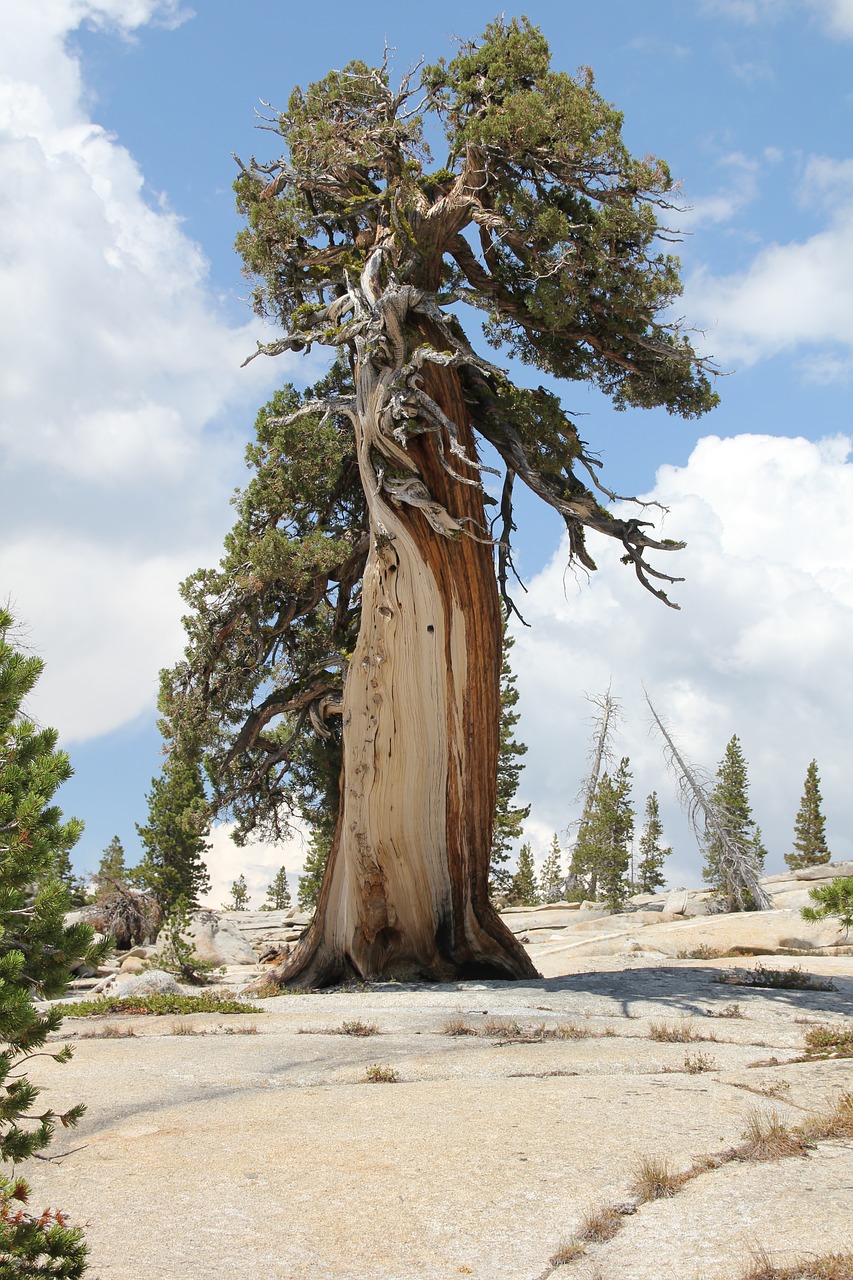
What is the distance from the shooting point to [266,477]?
1347 centimetres

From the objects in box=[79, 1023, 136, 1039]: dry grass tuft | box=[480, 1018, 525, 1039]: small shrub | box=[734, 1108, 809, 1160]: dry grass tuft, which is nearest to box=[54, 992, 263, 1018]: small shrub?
box=[79, 1023, 136, 1039]: dry grass tuft

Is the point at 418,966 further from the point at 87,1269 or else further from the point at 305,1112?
the point at 87,1269

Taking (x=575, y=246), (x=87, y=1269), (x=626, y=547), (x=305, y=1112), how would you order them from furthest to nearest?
(x=626, y=547) → (x=575, y=246) → (x=305, y=1112) → (x=87, y=1269)

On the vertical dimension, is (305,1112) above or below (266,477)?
below

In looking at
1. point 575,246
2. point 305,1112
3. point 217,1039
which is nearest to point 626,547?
point 575,246

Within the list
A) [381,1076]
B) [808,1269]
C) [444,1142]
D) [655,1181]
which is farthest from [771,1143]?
[381,1076]

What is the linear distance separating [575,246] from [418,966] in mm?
7974

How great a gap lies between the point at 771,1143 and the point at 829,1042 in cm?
282

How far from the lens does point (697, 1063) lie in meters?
6.30

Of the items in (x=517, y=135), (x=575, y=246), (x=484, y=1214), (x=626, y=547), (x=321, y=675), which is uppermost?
(x=517, y=135)

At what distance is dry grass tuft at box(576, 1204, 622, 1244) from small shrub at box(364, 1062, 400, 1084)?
7.67ft

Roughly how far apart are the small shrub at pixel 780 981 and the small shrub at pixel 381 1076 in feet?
17.6

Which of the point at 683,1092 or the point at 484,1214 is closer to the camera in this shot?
the point at 484,1214

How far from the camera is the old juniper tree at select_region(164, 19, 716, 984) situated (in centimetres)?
1145
